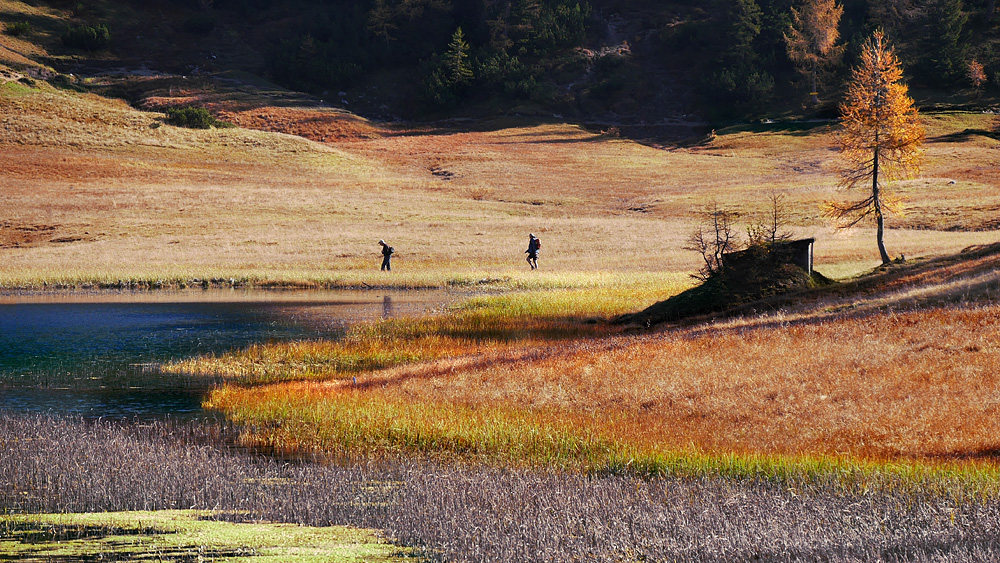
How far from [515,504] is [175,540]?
341 cm

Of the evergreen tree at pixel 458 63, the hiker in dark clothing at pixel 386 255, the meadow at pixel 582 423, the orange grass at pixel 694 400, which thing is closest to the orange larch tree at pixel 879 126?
the meadow at pixel 582 423

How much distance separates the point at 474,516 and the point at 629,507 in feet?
5.17

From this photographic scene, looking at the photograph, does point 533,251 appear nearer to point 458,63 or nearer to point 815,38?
point 815,38

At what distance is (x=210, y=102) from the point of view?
343 ft

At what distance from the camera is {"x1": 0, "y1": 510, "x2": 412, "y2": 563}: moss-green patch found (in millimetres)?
8141

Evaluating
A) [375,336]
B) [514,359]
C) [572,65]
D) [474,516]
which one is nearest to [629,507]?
[474,516]

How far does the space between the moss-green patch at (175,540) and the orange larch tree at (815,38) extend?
108795mm

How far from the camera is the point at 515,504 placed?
9570mm

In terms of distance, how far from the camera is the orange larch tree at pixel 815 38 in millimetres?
107125

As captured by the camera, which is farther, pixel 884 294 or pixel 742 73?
pixel 742 73

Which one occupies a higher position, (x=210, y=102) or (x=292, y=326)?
(x=210, y=102)

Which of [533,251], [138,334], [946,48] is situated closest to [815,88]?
[946,48]

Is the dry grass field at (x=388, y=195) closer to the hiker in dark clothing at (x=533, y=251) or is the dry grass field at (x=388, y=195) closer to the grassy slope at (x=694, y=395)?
the hiker in dark clothing at (x=533, y=251)

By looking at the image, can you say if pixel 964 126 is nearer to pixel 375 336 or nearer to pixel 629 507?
pixel 375 336
